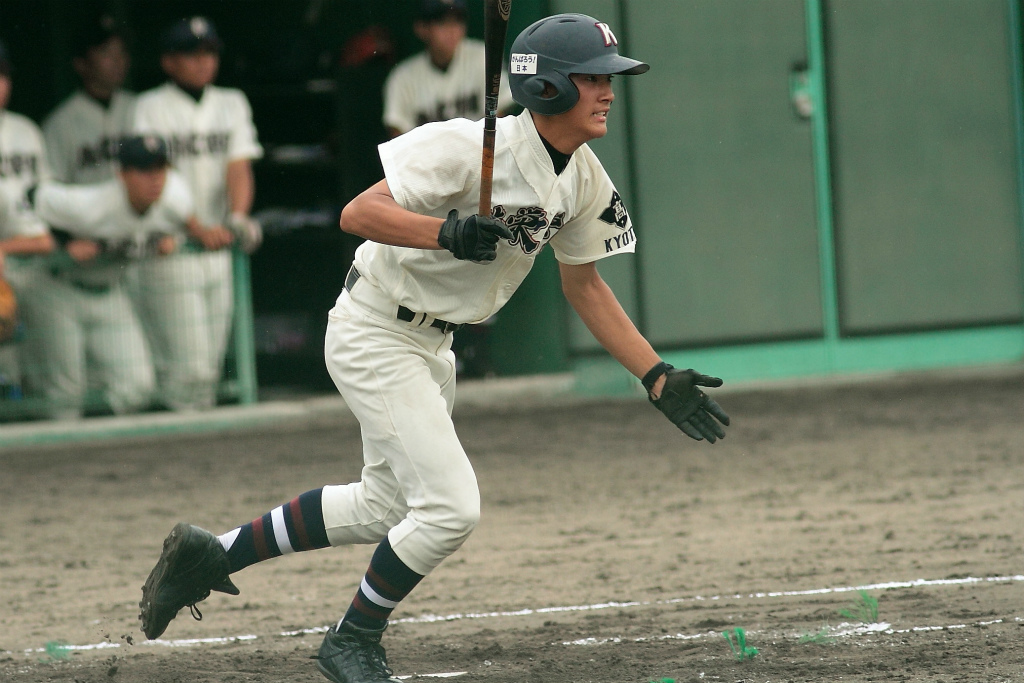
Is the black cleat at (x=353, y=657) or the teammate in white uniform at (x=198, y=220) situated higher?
the teammate in white uniform at (x=198, y=220)

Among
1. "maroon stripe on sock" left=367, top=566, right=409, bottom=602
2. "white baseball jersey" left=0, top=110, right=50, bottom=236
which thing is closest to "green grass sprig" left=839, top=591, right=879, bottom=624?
"maroon stripe on sock" left=367, top=566, right=409, bottom=602

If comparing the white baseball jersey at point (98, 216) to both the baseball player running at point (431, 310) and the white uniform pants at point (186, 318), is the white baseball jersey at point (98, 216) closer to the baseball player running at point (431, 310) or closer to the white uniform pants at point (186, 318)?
the white uniform pants at point (186, 318)

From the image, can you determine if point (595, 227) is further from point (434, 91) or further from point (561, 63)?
point (434, 91)

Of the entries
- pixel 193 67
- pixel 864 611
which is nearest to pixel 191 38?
pixel 193 67

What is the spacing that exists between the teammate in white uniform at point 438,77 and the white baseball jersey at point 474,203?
4.56m

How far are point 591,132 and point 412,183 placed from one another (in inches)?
19.0

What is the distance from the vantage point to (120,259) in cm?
786

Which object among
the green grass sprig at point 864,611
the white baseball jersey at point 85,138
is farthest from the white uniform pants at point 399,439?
the white baseball jersey at point 85,138

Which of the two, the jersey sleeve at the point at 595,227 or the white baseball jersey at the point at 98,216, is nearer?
the jersey sleeve at the point at 595,227

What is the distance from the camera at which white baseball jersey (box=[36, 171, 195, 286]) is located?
7.85m

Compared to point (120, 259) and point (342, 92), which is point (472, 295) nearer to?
point (120, 259)

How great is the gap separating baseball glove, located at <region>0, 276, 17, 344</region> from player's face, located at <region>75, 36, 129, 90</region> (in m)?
1.45

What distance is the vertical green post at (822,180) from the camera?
8906 mm

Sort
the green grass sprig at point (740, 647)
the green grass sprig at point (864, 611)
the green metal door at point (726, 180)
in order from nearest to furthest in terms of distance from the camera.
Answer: the green grass sprig at point (740, 647)
the green grass sprig at point (864, 611)
the green metal door at point (726, 180)
